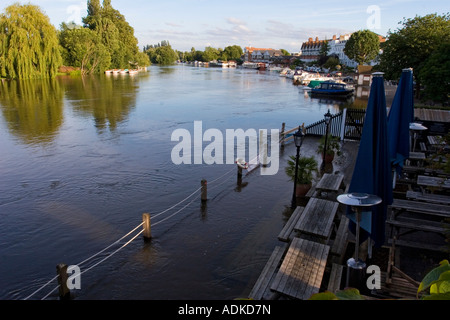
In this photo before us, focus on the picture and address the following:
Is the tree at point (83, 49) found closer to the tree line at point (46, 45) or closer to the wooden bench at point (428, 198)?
the tree line at point (46, 45)

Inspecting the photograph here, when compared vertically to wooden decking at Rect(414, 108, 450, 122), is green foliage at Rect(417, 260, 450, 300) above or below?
above

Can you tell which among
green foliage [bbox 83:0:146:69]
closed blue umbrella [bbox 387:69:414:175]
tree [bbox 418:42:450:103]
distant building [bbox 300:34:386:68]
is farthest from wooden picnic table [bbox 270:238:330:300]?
distant building [bbox 300:34:386:68]

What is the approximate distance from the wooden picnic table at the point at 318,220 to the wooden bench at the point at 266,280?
2.35 feet

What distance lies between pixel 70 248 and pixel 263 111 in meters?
28.8

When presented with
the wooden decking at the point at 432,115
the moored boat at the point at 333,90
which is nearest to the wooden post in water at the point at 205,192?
the wooden decking at the point at 432,115

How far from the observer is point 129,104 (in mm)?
36844

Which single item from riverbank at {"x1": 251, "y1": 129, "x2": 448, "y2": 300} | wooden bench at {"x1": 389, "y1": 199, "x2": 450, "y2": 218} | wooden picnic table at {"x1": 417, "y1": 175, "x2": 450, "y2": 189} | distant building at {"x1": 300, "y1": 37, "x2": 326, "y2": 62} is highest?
distant building at {"x1": 300, "y1": 37, "x2": 326, "y2": 62}

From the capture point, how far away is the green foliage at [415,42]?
32312mm

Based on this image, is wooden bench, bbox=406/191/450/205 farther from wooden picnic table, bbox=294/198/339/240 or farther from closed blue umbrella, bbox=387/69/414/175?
wooden picnic table, bbox=294/198/339/240

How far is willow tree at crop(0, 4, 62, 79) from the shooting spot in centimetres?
5016

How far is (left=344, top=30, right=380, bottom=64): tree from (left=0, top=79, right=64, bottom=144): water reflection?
7243 cm

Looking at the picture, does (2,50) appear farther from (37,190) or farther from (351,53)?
(351,53)

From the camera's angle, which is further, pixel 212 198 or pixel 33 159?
pixel 33 159
